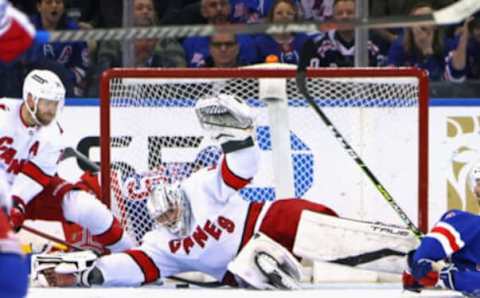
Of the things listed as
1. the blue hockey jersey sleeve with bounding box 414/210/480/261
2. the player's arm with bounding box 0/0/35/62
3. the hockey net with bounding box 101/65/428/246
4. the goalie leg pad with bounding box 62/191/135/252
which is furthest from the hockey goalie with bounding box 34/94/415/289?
the player's arm with bounding box 0/0/35/62

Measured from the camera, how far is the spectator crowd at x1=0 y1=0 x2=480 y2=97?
794 cm

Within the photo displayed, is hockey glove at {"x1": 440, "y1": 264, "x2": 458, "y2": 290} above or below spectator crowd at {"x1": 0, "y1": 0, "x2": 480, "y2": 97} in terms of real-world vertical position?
below

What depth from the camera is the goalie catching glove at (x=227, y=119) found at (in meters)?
6.38

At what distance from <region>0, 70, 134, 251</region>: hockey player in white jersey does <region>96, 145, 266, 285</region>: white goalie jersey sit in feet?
1.78

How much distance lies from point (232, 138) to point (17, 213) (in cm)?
123

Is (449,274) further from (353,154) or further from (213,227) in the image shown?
(353,154)

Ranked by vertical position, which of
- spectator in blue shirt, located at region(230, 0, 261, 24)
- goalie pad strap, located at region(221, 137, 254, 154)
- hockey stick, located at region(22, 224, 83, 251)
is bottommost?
hockey stick, located at region(22, 224, 83, 251)

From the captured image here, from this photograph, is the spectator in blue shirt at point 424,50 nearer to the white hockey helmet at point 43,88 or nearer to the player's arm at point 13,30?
the white hockey helmet at point 43,88

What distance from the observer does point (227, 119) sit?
6.39 meters

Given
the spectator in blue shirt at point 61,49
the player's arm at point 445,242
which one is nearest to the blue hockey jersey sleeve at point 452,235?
the player's arm at point 445,242

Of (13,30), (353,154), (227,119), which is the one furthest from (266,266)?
(13,30)

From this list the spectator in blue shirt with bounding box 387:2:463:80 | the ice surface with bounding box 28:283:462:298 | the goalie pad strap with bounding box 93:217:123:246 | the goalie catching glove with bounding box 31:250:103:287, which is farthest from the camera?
the spectator in blue shirt with bounding box 387:2:463:80

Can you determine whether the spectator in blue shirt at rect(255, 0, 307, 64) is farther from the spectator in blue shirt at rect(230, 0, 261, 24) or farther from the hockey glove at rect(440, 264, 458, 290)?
the hockey glove at rect(440, 264, 458, 290)

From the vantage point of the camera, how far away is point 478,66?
8.02m
